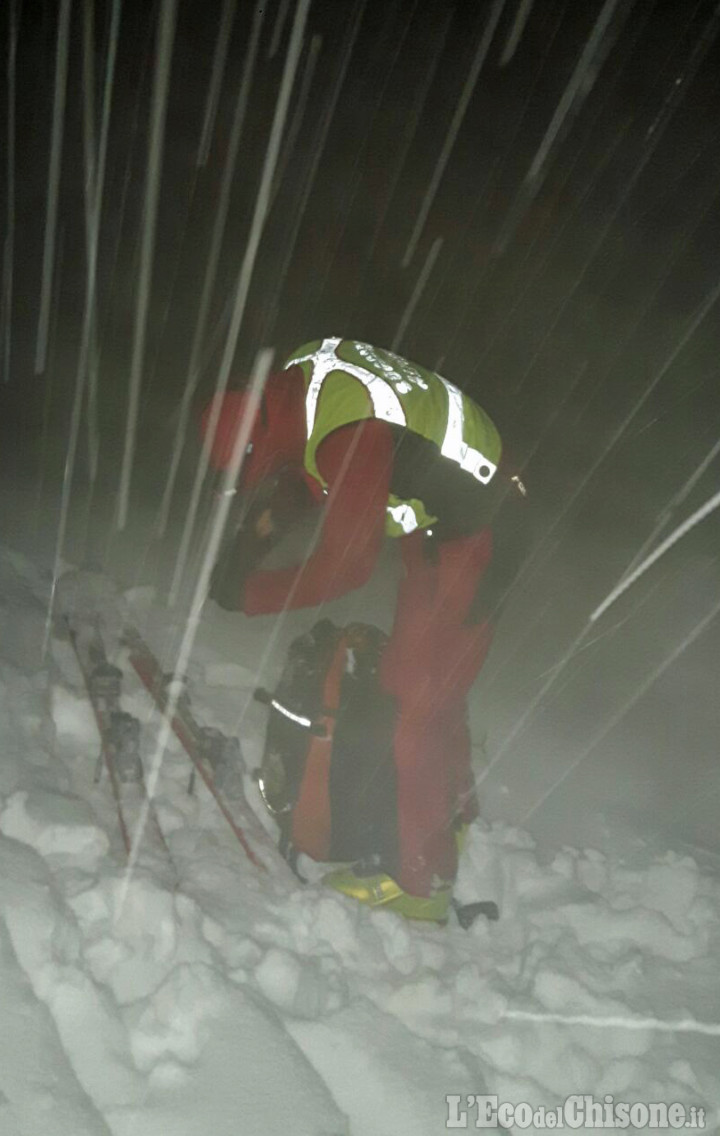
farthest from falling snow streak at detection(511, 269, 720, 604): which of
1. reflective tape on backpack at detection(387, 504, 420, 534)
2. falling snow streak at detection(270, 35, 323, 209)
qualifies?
falling snow streak at detection(270, 35, 323, 209)

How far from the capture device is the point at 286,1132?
182cm

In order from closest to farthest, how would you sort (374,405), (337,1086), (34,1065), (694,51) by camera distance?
(34,1065)
(337,1086)
(374,405)
(694,51)

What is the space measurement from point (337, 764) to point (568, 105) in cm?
1331

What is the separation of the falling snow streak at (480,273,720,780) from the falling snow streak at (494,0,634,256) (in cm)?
314

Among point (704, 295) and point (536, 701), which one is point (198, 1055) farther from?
point (704, 295)

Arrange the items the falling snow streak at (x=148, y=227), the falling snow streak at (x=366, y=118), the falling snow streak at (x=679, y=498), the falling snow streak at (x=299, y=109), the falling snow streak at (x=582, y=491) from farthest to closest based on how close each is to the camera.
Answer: the falling snow streak at (x=299, y=109) → the falling snow streak at (x=366, y=118) → the falling snow streak at (x=679, y=498) → the falling snow streak at (x=148, y=227) → the falling snow streak at (x=582, y=491)

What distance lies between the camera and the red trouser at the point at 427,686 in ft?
9.45

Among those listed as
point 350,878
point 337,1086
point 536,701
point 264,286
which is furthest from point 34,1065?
point 264,286

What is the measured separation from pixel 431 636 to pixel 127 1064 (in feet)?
5.22

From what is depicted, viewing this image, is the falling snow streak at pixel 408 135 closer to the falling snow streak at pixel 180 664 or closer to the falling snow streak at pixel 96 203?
the falling snow streak at pixel 96 203

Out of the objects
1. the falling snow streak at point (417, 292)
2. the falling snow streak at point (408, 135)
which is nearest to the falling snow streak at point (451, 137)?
the falling snow streak at point (417, 292)

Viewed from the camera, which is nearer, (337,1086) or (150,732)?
(337,1086)

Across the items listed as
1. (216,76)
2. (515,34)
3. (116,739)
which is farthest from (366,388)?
(515,34)

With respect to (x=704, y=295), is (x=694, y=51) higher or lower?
higher
